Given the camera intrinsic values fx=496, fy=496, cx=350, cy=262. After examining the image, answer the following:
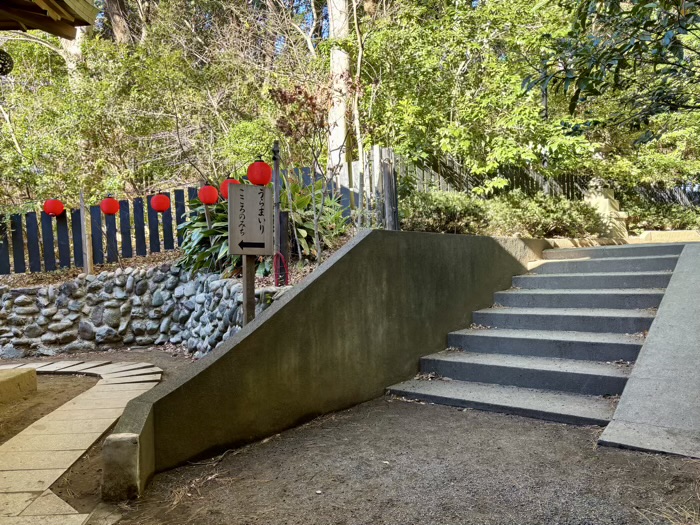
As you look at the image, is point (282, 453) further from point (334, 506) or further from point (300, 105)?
point (300, 105)

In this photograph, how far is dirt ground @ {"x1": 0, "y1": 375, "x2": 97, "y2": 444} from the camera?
353 cm

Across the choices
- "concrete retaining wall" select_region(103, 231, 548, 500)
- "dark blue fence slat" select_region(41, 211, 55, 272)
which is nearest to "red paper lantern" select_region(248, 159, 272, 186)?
"concrete retaining wall" select_region(103, 231, 548, 500)

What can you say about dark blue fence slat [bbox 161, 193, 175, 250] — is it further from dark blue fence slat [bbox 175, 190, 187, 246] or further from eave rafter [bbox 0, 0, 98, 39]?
eave rafter [bbox 0, 0, 98, 39]

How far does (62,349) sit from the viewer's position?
22.6 feet

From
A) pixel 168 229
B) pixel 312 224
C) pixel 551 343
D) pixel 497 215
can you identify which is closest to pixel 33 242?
pixel 168 229

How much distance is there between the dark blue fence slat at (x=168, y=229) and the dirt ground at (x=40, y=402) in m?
2.78

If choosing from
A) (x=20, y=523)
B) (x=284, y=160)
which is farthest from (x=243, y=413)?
(x=284, y=160)

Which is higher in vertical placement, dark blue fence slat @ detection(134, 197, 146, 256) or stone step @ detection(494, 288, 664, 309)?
dark blue fence slat @ detection(134, 197, 146, 256)

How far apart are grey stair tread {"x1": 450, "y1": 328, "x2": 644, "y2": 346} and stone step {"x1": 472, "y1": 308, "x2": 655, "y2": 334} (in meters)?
0.08

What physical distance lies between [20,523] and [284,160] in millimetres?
5565

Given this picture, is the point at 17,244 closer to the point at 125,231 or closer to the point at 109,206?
the point at 125,231

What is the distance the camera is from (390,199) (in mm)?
4727

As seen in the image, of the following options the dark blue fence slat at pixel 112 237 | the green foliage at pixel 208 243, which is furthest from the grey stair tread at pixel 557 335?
the dark blue fence slat at pixel 112 237

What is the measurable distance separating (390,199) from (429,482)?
9.07ft
